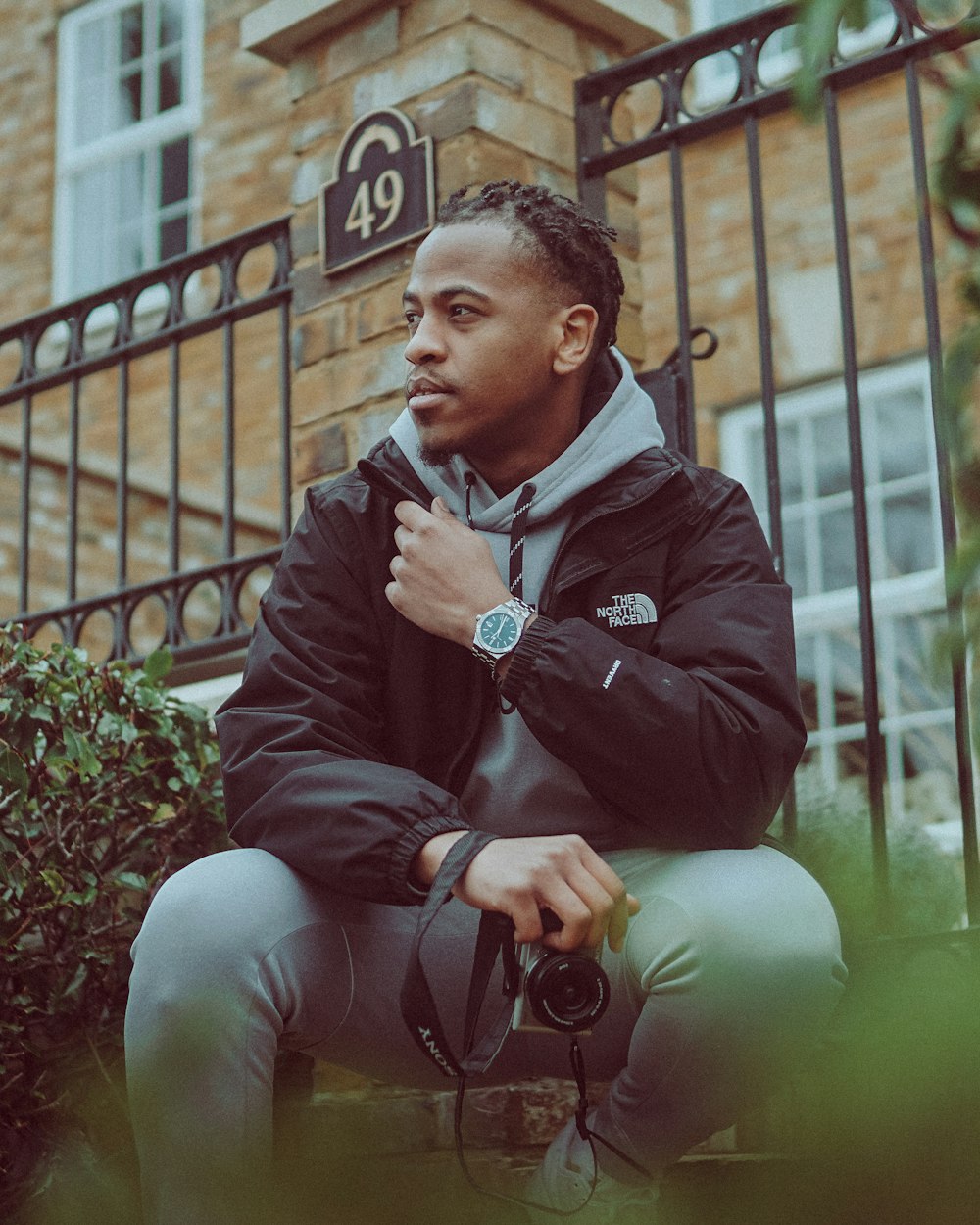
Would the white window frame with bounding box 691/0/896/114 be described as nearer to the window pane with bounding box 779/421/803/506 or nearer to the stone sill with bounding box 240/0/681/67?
the window pane with bounding box 779/421/803/506

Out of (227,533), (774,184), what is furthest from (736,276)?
(227,533)

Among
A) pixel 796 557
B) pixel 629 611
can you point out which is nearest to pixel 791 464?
pixel 796 557

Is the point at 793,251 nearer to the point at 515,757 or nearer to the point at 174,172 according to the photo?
the point at 174,172

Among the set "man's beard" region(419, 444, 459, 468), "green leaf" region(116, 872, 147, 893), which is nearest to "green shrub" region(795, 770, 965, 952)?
"man's beard" region(419, 444, 459, 468)

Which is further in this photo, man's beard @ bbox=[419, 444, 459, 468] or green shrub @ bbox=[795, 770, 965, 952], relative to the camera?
man's beard @ bbox=[419, 444, 459, 468]

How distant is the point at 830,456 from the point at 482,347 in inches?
217

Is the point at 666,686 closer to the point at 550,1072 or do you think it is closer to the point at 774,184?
the point at 550,1072

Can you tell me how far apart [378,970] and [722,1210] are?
3.85 ft

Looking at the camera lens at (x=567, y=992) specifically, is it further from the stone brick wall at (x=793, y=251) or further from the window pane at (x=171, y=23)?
the window pane at (x=171, y=23)

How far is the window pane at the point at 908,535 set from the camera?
7.14 metres

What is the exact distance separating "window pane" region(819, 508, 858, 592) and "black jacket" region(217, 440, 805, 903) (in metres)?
5.19

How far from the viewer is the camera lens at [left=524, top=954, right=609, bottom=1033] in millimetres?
1814

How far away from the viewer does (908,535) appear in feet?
23.7

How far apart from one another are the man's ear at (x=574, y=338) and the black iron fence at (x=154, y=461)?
1752 millimetres
